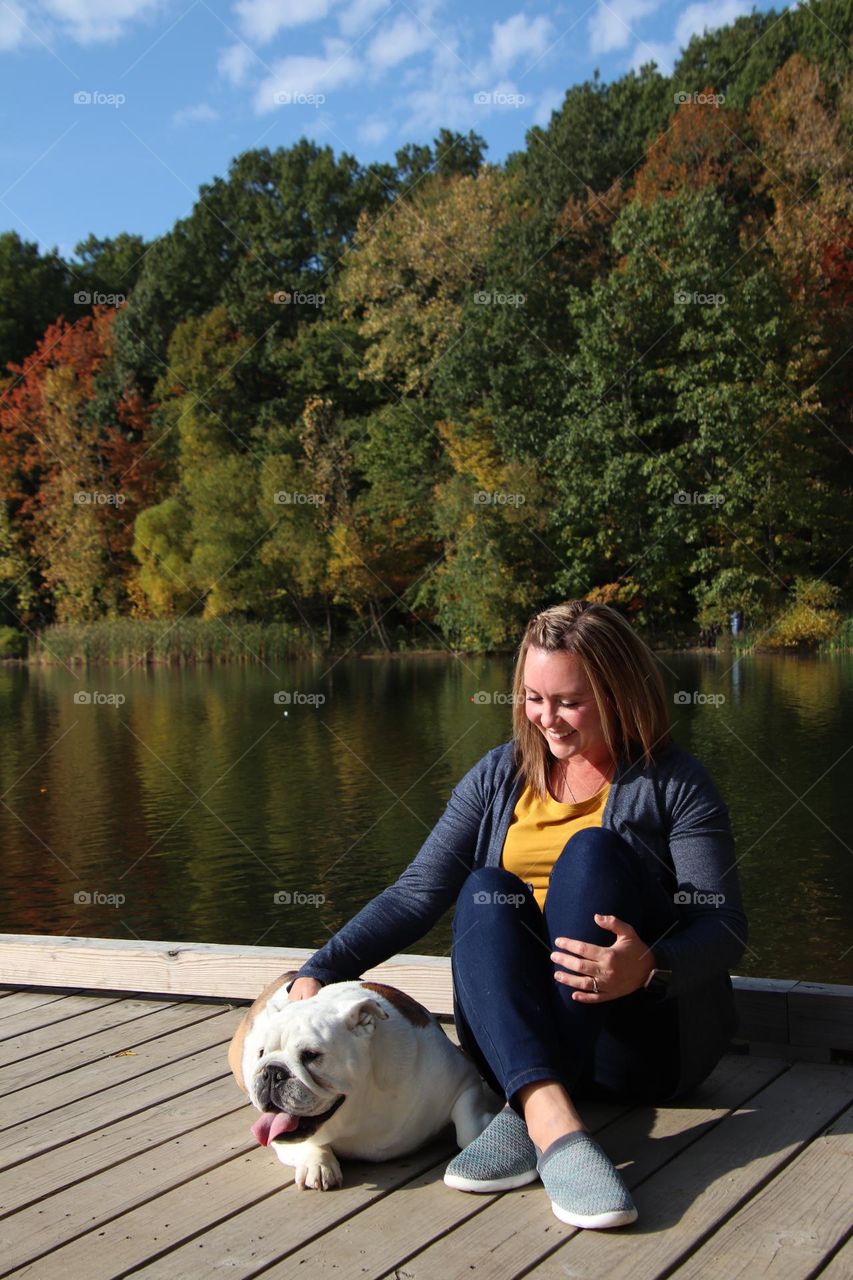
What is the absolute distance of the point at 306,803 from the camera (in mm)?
8484

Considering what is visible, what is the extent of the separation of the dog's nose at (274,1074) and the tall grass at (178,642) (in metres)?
21.2

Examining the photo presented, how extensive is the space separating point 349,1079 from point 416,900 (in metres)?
0.39

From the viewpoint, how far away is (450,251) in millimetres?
23359

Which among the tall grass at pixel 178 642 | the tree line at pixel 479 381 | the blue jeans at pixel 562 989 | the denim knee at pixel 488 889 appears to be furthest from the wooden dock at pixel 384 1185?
the tall grass at pixel 178 642

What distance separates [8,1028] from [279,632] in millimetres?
21272

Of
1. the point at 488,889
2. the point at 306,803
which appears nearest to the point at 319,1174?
the point at 488,889

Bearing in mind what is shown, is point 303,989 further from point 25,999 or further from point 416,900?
point 25,999

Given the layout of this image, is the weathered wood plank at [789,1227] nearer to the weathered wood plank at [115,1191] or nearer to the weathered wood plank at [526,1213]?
the weathered wood plank at [526,1213]

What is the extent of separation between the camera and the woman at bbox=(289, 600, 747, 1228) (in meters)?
1.76

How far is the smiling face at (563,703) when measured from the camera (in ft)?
6.66

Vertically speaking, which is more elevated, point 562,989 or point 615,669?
point 615,669

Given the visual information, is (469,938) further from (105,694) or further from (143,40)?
(143,40)

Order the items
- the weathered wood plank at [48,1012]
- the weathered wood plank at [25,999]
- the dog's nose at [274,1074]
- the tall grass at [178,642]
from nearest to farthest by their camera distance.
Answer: the dog's nose at [274,1074] → the weathered wood plank at [48,1012] → the weathered wood plank at [25,999] → the tall grass at [178,642]

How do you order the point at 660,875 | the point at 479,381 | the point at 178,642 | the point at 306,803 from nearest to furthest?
1. the point at 660,875
2. the point at 306,803
3. the point at 479,381
4. the point at 178,642
